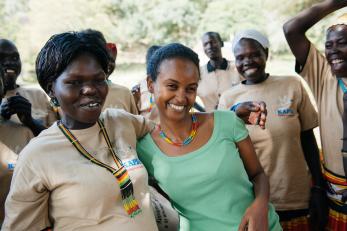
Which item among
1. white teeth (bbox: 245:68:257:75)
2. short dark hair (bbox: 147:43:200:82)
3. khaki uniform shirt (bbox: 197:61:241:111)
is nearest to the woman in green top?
short dark hair (bbox: 147:43:200:82)

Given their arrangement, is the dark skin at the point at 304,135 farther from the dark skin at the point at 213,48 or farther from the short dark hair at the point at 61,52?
the dark skin at the point at 213,48

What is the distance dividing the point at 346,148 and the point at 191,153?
3.37 ft

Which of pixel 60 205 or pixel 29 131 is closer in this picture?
pixel 60 205

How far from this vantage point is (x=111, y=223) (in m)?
1.50

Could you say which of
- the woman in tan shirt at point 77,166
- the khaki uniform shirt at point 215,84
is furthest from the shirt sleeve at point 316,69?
the khaki uniform shirt at point 215,84

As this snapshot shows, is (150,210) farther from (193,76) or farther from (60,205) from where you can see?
(193,76)

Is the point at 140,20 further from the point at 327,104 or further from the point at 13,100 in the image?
the point at 327,104

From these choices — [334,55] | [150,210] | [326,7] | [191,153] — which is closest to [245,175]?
[191,153]

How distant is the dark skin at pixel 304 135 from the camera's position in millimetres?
2482

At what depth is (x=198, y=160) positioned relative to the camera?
5.60ft

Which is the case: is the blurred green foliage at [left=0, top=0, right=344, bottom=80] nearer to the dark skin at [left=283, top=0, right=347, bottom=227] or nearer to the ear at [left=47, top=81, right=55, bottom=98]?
the dark skin at [left=283, top=0, right=347, bottom=227]

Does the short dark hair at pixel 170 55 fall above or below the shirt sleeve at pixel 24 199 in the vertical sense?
above

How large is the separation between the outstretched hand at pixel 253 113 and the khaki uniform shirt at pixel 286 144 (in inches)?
27.5

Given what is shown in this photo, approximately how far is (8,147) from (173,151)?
1.12 metres
